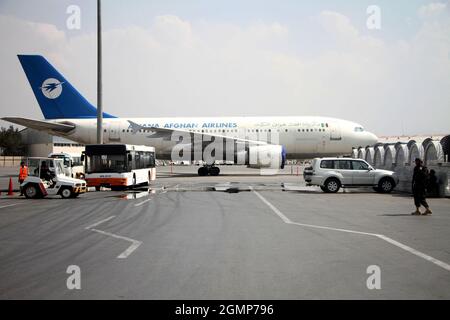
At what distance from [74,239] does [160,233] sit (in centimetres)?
197

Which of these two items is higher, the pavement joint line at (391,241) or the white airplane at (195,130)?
the white airplane at (195,130)

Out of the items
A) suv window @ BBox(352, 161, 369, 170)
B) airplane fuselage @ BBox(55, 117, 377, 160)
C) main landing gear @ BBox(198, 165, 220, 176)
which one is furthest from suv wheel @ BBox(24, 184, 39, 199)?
main landing gear @ BBox(198, 165, 220, 176)

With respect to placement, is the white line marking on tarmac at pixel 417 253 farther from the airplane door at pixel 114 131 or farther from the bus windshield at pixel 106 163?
the airplane door at pixel 114 131

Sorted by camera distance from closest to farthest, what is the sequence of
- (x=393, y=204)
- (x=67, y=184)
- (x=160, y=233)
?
(x=160, y=233) < (x=393, y=204) < (x=67, y=184)

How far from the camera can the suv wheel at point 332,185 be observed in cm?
2555

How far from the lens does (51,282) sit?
7.28 m

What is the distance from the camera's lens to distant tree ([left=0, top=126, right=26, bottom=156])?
11881cm

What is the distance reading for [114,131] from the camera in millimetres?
43719

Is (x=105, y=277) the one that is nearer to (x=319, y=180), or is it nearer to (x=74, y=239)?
(x=74, y=239)

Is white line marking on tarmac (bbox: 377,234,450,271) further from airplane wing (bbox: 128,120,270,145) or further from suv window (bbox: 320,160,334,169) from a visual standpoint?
airplane wing (bbox: 128,120,270,145)

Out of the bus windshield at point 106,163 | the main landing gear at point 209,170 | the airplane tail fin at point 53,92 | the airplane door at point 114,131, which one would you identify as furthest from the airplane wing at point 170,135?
the bus windshield at point 106,163

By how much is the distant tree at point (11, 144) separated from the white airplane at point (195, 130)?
79893 mm

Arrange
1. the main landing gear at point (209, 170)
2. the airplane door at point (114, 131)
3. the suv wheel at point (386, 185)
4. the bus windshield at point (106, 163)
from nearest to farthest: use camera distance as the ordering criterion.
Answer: the suv wheel at point (386, 185) < the bus windshield at point (106, 163) < the main landing gear at point (209, 170) < the airplane door at point (114, 131)
